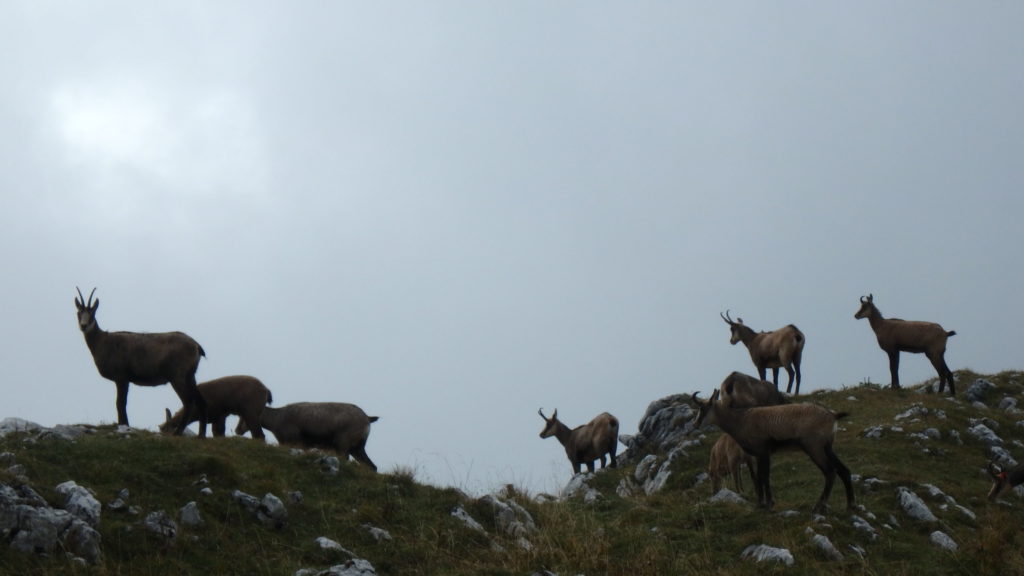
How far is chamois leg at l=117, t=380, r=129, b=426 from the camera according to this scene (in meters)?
15.8

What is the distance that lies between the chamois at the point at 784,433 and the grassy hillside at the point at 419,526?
52 cm

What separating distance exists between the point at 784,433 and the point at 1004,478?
17.7 feet

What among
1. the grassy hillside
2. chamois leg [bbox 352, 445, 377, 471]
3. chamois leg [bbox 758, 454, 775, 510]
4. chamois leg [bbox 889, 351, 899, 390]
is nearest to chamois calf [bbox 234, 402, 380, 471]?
chamois leg [bbox 352, 445, 377, 471]

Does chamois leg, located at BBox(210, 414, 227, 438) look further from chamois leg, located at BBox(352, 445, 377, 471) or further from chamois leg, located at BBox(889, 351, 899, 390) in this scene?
chamois leg, located at BBox(889, 351, 899, 390)

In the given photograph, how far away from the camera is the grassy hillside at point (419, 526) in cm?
1047

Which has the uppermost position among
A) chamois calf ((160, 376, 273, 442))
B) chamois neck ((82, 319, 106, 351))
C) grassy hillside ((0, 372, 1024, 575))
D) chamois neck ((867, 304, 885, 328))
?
chamois neck ((867, 304, 885, 328))

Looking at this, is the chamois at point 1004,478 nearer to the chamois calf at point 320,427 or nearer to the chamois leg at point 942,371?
the chamois leg at point 942,371

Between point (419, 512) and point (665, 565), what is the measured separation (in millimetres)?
3484

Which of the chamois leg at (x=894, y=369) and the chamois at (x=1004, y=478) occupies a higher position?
the chamois leg at (x=894, y=369)

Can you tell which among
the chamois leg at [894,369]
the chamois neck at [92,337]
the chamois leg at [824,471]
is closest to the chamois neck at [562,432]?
the chamois leg at [894,369]

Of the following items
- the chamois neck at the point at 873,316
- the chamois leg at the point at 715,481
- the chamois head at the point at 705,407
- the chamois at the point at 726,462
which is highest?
the chamois neck at the point at 873,316

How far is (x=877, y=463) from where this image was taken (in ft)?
58.3

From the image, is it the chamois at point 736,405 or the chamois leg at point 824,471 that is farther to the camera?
the chamois at point 736,405

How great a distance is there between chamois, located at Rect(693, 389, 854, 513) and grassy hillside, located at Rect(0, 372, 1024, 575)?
1.71 ft
